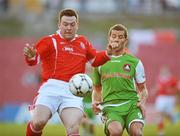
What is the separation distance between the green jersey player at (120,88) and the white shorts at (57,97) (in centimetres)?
49

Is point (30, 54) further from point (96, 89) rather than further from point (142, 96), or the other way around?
point (142, 96)

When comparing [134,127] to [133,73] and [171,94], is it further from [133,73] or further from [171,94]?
[171,94]

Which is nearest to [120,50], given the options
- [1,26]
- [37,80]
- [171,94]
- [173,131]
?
[173,131]

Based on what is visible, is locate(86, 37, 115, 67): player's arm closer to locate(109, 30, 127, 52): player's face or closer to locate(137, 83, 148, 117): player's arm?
locate(109, 30, 127, 52): player's face

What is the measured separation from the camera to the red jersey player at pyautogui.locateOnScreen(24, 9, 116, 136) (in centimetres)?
1087

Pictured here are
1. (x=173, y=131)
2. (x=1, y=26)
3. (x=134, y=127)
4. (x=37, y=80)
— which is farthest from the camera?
(x=1, y=26)

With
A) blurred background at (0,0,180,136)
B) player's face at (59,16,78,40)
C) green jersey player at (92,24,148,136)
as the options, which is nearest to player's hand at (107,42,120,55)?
green jersey player at (92,24,148,136)

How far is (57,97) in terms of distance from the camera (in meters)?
11.0

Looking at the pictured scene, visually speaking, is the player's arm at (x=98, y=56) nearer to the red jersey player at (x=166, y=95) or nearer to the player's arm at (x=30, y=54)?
the player's arm at (x=30, y=54)

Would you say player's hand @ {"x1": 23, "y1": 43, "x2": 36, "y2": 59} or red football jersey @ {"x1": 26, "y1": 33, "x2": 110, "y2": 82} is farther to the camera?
red football jersey @ {"x1": 26, "y1": 33, "x2": 110, "y2": 82}

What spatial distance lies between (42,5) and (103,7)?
2881mm

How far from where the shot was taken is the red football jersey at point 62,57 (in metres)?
11.1

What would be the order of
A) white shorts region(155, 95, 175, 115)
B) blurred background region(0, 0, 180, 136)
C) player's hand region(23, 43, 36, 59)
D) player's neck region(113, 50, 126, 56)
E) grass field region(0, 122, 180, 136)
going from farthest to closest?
blurred background region(0, 0, 180, 136), white shorts region(155, 95, 175, 115), grass field region(0, 122, 180, 136), player's neck region(113, 50, 126, 56), player's hand region(23, 43, 36, 59)

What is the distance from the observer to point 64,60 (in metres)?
11.1
